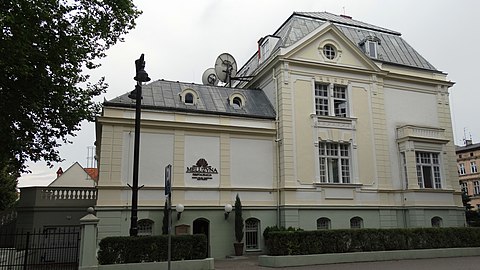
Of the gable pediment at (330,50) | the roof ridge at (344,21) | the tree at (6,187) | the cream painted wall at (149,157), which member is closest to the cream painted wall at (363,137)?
the gable pediment at (330,50)

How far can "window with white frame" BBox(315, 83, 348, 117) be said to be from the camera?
81.9 ft

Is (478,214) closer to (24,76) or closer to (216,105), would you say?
(216,105)

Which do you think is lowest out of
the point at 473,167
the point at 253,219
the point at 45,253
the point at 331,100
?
the point at 45,253

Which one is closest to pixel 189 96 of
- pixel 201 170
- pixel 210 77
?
pixel 201 170

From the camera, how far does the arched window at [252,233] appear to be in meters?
22.4

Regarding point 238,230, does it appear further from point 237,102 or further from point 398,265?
point 398,265

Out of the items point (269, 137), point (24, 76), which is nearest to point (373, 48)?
point (269, 137)

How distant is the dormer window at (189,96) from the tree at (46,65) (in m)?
6.61

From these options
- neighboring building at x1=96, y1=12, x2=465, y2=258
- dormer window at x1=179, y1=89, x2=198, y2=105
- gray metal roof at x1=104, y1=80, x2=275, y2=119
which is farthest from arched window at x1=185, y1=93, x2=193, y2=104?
gray metal roof at x1=104, y1=80, x2=275, y2=119

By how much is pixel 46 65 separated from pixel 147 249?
7.24 metres

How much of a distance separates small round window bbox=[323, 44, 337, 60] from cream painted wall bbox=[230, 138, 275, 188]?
6693mm

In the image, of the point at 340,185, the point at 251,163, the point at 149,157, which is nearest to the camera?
the point at 149,157

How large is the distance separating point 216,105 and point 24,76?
38.6 ft

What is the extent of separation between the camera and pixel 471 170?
210 ft
